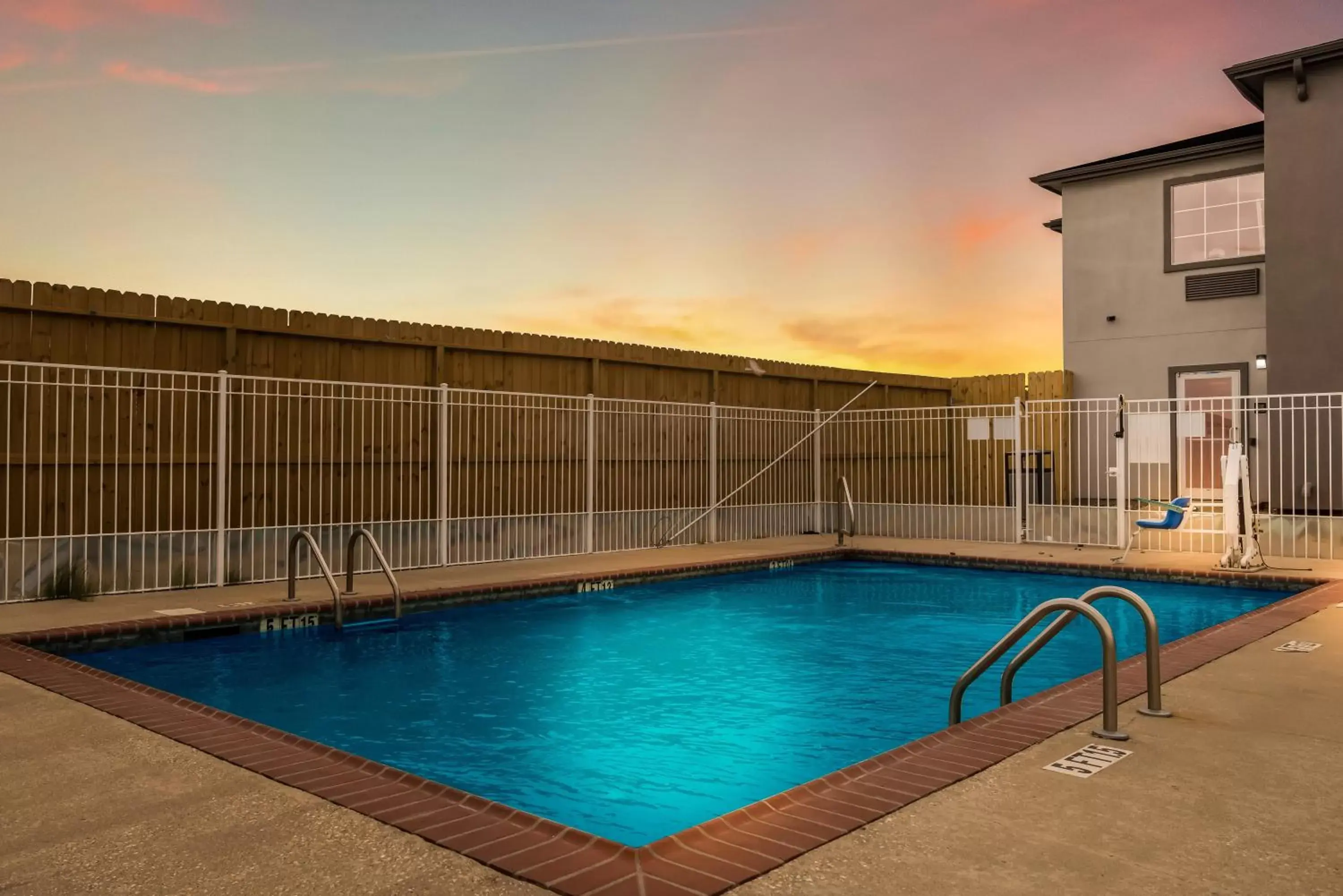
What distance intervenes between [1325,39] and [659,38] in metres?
9.11

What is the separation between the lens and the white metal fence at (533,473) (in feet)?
26.5

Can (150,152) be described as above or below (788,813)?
above

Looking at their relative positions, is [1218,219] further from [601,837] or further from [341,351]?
[601,837]

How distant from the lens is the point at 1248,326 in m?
14.2

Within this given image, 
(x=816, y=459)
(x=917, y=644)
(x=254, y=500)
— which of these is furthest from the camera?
(x=816, y=459)

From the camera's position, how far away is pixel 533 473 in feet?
37.4

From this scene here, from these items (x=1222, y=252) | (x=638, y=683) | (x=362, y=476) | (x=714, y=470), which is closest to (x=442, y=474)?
(x=362, y=476)

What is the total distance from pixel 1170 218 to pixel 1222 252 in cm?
96

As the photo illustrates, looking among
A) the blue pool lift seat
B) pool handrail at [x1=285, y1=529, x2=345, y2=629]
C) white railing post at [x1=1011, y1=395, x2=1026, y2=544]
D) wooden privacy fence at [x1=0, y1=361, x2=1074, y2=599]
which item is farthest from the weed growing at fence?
white railing post at [x1=1011, y1=395, x2=1026, y2=544]

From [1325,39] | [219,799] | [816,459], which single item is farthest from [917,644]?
[1325,39]

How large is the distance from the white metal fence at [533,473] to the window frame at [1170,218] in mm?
2153

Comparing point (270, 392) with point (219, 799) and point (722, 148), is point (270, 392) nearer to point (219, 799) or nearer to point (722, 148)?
point (219, 799)

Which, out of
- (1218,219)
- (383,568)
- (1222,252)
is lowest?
(383,568)

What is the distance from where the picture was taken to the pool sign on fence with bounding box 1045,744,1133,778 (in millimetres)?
3359
